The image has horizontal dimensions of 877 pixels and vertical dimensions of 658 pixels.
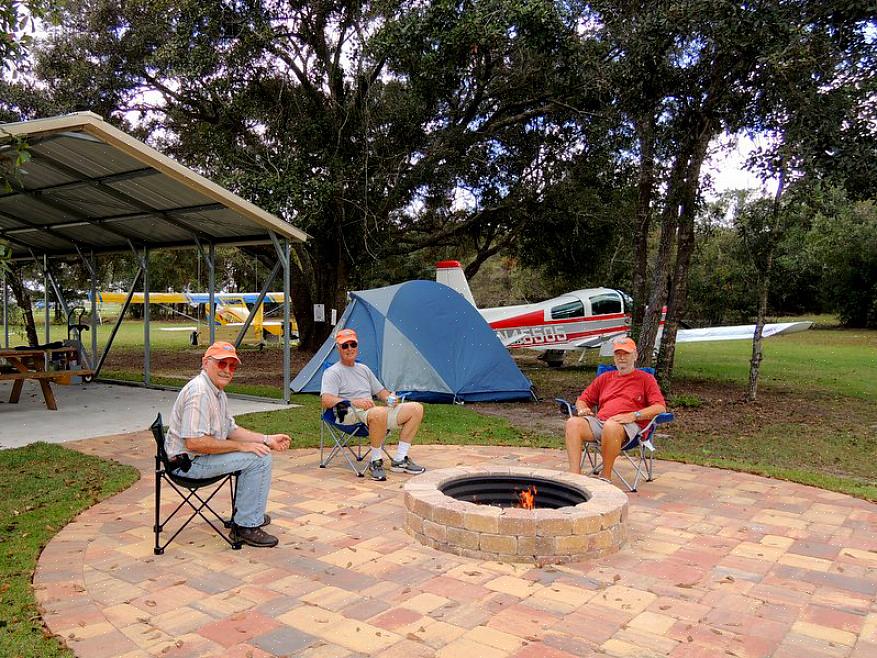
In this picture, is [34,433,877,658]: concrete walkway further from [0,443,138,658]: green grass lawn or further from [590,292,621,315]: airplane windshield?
[590,292,621,315]: airplane windshield

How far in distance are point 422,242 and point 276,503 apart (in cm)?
1165

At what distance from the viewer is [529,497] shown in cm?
430

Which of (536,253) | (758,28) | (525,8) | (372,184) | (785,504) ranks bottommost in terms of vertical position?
(785,504)

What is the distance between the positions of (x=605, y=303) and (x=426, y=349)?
720 centimetres

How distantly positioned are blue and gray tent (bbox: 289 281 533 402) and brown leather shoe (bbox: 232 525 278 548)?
6012 millimetres

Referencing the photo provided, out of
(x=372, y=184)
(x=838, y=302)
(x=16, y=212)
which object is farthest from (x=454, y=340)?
(x=838, y=302)

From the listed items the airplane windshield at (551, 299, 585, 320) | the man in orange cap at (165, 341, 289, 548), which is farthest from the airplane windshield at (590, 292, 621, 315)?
the man in orange cap at (165, 341, 289, 548)

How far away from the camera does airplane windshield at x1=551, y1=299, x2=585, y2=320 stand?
15570mm

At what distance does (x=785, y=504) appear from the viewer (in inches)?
192

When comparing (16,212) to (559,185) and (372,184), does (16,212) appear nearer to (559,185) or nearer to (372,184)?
(372,184)

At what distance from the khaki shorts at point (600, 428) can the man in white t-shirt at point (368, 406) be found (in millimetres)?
1379

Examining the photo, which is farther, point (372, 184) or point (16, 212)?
point (372, 184)

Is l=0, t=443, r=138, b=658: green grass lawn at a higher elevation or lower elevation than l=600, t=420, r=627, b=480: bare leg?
lower

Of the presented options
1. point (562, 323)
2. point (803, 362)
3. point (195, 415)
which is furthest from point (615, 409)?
point (803, 362)
